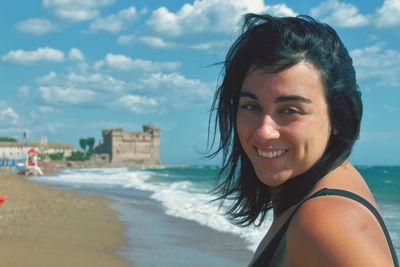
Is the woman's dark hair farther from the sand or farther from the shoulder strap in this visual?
the sand

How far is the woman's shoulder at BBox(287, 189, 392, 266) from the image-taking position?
116 centimetres

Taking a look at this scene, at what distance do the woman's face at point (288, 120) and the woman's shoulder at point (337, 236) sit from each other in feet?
0.72

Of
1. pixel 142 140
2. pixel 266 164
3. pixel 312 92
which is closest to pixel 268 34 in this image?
pixel 312 92

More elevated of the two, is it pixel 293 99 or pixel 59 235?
pixel 293 99

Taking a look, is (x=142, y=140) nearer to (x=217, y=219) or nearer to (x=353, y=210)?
(x=217, y=219)

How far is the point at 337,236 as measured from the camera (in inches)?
45.8

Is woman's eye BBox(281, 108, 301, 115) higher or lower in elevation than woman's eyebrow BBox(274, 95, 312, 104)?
lower

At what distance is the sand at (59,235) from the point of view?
Result: 28.0 ft

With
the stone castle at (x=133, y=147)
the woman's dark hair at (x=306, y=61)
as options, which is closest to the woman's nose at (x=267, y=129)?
the woman's dark hair at (x=306, y=61)

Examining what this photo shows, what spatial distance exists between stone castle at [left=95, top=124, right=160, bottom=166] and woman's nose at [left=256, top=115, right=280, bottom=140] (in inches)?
4528

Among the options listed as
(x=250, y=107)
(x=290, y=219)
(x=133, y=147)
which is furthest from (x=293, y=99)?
(x=133, y=147)

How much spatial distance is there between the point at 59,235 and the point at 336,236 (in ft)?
34.6

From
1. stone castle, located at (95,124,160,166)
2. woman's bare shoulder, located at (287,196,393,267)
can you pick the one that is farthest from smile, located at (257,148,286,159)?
stone castle, located at (95,124,160,166)

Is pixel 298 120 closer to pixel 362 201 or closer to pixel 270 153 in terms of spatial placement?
pixel 270 153
